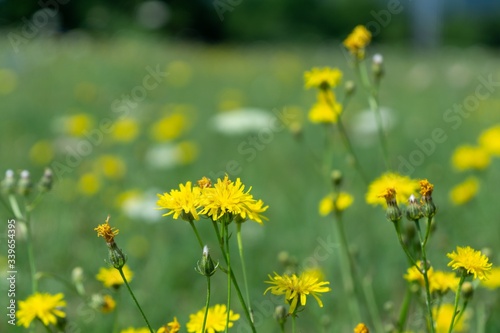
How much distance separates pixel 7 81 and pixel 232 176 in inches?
105

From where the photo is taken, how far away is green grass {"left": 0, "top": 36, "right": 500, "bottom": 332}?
1.74m

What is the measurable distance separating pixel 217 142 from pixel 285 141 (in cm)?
34

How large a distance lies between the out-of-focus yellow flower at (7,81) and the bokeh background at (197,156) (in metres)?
0.02

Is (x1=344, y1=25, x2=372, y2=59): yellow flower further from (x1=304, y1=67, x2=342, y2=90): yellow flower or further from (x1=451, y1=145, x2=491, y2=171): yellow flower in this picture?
(x1=451, y1=145, x2=491, y2=171): yellow flower

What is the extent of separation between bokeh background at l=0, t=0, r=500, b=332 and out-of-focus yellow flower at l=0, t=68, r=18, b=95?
2cm

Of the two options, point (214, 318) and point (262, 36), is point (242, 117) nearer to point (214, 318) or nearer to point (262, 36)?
point (214, 318)

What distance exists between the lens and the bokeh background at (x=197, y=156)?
5.90ft

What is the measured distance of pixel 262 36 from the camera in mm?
22297

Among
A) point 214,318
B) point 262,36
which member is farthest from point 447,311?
point 262,36

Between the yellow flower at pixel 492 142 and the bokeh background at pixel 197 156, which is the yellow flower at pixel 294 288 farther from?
the yellow flower at pixel 492 142

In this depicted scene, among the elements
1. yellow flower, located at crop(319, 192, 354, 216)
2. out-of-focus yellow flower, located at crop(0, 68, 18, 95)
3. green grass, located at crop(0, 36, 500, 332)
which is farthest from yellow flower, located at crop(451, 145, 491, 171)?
out-of-focus yellow flower, located at crop(0, 68, 18, 95)

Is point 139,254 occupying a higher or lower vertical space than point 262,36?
lower

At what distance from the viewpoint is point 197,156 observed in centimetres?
296

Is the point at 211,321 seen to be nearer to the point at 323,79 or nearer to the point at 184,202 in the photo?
the point at 184,202
